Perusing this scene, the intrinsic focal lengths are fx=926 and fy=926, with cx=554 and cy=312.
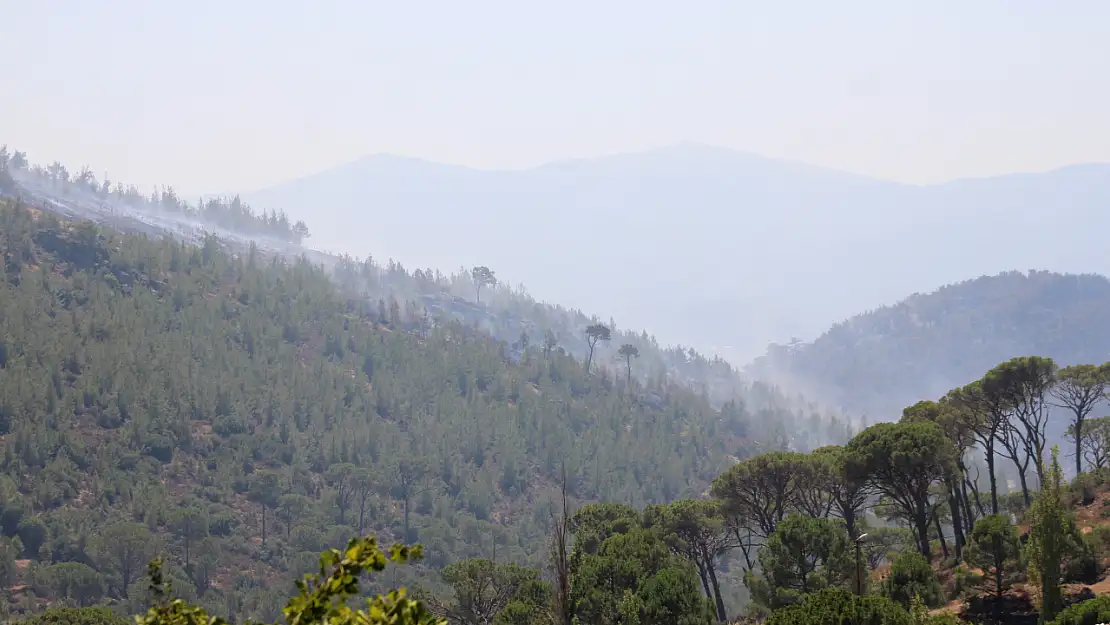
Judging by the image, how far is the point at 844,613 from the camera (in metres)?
23.5

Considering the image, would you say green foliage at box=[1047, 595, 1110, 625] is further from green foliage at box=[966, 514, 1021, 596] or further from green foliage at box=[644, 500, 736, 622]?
green foliage at box=[644, 500, 736, 622]

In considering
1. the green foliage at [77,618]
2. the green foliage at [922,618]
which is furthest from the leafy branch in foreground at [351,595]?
the green foliage at [77,618]

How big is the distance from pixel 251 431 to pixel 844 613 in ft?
341

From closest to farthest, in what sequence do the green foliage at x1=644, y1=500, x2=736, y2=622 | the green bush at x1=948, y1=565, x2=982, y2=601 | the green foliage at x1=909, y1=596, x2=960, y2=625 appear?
the green foliage at x1=909, y1=596, x2=960, y2=625
the green bush at x1=948, y1=565, x2=982, y2=601
the green foliage at x1=644, y1=500, x2=736, y2=622

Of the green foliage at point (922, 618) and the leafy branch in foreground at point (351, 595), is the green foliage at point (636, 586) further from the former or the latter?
the leafy branch in foreground at point (351, 595)

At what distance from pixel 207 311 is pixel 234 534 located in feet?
163

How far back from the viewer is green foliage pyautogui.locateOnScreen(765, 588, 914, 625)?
23.3 metres

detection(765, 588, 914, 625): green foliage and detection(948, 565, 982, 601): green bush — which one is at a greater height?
detection(765, 588, 914, 625): green foliage

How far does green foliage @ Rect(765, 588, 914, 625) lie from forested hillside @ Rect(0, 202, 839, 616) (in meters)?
44.9

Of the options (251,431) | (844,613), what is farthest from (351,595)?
(251,431)

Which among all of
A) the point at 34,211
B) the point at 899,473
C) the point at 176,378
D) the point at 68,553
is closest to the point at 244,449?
the point at 176,378

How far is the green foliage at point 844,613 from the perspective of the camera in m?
23.3

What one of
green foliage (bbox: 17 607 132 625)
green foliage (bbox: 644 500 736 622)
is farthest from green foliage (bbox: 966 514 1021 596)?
green foliage (bbox: 17 607 132 625)

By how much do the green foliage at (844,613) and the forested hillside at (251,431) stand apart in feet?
147
